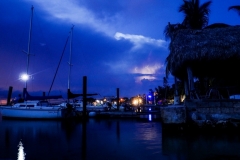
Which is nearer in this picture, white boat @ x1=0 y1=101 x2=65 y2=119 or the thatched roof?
the thatched roof

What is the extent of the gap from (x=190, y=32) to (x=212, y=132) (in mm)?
6171

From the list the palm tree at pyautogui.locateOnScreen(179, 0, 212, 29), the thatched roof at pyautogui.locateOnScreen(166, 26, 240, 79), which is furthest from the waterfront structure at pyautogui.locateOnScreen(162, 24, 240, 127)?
the palm tree at pyautogui.locateOnScreen(179, 0, 212, 29)

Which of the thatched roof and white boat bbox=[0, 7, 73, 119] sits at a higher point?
the thatched roof

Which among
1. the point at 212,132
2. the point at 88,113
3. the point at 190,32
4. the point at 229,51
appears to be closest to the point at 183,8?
the point at 190,32

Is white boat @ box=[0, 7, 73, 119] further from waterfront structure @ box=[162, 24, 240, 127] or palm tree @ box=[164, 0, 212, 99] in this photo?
waterfront structure @ box=[162, 24, 240, 127]

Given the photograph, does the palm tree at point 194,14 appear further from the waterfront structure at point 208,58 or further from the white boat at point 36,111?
the white boat at point 36,111

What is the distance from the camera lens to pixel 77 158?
927cm

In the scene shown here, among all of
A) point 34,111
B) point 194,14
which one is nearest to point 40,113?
point 34,111

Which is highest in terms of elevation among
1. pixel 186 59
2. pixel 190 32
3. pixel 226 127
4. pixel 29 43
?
pixel 29 43

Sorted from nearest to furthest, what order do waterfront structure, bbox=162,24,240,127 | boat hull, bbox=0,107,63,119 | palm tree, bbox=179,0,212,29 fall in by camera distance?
1. waterfront structure, bbox=162,24,240,127
2. palm tree, bbox=179,0,212,29
3. boat hull, bbox=0,107,63,119

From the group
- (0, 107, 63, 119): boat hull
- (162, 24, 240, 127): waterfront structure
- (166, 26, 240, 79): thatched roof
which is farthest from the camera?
(0, 107, 63, 119): boat hull

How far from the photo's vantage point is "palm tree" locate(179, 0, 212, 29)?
79.4 ft

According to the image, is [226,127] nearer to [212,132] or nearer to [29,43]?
[212,132]

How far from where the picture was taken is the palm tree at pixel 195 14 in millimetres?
24188
